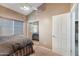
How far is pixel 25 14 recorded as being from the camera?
2365mm

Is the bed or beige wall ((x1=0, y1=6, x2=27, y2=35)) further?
beige wall ((x1=0, y1=6, x2=27, y2=35))

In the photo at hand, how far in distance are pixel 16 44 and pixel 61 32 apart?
126 cm

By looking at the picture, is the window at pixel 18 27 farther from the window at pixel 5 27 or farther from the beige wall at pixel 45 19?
the beige wall at pixel 45 19

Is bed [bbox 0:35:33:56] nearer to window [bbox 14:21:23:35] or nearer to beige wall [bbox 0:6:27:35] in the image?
window [bbox 14:21:23:35]

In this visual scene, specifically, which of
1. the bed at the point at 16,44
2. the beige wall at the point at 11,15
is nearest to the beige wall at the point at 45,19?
the beige wall at the point at 11,15

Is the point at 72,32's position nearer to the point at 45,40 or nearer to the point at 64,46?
the point at 64,46

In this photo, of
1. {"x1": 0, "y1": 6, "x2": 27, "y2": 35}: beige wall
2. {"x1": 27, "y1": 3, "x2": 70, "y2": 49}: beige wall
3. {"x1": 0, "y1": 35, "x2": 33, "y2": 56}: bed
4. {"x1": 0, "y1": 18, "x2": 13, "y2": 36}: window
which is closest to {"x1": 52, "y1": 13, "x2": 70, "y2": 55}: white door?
{"x1": 27, "y1": 3, "x2": 70, "y2": 49}: beige wall

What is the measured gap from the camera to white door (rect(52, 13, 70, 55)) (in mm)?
2542

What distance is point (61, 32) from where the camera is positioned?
2629 mm

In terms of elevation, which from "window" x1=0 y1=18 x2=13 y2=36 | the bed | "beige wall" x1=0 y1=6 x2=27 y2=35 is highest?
"beige wall" x1=0 y1=6 x2=27 y2=35

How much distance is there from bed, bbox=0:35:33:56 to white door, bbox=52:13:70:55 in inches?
27.4

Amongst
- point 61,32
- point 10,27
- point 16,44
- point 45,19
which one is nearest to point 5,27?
point 10,27

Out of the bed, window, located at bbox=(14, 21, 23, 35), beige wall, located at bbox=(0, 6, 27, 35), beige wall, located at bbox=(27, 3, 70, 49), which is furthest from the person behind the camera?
beige wall, located at bbox=(27, 3, 70, 49)

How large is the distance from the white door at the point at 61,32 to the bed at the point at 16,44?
696 millimetres
